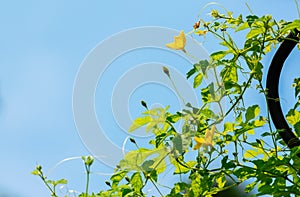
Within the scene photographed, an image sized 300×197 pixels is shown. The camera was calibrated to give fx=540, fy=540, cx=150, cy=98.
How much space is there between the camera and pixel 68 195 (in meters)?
1.06

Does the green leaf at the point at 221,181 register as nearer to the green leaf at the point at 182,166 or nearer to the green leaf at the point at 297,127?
the green leaf at the point at 182,166

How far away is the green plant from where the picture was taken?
2.97ft

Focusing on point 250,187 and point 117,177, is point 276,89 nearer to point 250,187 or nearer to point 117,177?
point 250,187

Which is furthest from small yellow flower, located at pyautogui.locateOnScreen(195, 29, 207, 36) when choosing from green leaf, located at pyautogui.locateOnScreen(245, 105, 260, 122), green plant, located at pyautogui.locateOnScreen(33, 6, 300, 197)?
green leaf, located at pyautogui.locateOnScreen(245, 105, 260, 122)

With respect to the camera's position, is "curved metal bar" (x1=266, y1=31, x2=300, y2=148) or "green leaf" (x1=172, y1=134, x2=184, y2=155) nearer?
"green leaf" (x1=172, y1=134, x2=184, y2=155)

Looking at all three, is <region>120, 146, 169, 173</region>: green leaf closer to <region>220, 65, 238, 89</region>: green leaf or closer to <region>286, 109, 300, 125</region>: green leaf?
<region>220, 65, 238, 89</region>: green leaf

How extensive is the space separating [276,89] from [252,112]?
131 mm

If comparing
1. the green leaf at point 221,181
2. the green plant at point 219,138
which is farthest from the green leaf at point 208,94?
the green leaf at point 221,181

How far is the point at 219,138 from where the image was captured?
3.22ft

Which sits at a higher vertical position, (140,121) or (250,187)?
(140,121)

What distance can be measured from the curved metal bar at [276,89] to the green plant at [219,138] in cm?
2

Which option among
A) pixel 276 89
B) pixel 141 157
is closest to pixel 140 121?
pixel 141 157

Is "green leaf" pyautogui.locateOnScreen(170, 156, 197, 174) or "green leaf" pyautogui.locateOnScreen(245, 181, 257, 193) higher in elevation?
"green leaf" pyautogui.locateOnScreen(170, 156, 197, 174)

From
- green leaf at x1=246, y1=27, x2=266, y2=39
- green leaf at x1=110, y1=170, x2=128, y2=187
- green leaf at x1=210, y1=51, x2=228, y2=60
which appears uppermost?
green leaf at x1=210, y1=51, x2=228, y2=60
